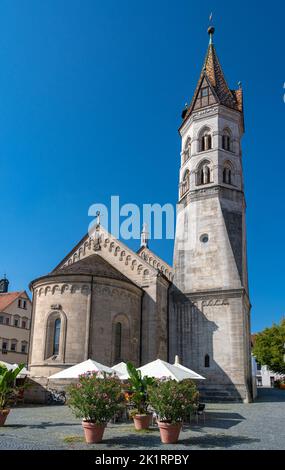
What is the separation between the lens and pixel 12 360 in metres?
48.1

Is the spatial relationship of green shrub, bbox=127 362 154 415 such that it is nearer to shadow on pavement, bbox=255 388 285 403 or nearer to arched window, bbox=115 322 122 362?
→ arched window, bbox=115 322 122 362

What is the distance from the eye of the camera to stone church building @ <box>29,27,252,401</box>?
27641 millimetres

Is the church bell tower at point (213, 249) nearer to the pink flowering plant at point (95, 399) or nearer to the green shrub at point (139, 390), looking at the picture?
the green shrub at point (139, 390)

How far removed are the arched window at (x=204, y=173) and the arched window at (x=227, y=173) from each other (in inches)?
52.5

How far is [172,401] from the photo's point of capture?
39.2 ft

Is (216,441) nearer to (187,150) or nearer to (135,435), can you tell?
(135,435)

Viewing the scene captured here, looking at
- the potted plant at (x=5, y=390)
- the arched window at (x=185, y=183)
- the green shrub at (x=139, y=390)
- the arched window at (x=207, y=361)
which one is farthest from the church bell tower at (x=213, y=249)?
the potted plant at (x=5, y=390)

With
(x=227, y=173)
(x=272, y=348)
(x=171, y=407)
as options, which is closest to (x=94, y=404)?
(x=171, y=407)

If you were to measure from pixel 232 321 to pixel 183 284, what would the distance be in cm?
504

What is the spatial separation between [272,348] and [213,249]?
27.7 metres

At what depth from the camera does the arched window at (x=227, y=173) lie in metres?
37.1

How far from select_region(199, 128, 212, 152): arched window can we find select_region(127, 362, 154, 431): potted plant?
26145 millimetres

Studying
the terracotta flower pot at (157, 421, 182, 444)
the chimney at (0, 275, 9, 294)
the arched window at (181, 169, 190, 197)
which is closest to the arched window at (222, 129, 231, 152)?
the arched window at (181, 169, 190, 197)
